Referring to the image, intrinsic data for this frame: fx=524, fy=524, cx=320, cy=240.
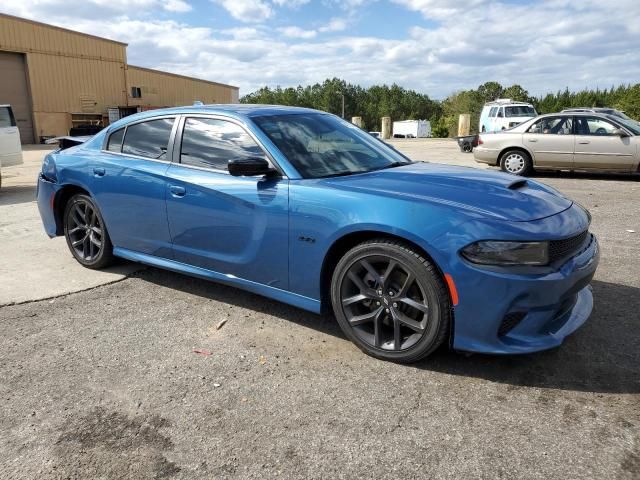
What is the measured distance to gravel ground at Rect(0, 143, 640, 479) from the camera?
2.28 m

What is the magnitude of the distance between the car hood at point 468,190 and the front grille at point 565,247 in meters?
0.18

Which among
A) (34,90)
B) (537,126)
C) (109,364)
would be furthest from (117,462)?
(34,90)

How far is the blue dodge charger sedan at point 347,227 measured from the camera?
2795 mm

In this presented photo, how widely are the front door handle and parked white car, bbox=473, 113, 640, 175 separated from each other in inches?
396

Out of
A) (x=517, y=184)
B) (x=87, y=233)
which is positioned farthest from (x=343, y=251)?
(x=87, y=233)

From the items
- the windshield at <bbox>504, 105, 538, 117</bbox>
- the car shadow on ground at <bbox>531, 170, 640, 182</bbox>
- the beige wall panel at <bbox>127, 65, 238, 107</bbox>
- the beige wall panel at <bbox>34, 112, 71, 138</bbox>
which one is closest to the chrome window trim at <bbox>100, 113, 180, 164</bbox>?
the car shadow on ground at <bbox>531, 170, 640, 182</bbox>

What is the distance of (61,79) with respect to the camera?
31266 millimetres

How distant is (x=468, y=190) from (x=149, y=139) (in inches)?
105

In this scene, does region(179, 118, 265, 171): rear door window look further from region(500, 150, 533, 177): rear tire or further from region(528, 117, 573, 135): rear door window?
region(528, 117, 573, 135): rear door window

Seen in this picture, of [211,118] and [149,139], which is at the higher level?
[211,118]

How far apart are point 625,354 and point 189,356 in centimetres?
268

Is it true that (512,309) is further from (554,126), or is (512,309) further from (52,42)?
(52,42)

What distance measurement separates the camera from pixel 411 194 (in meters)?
3.08

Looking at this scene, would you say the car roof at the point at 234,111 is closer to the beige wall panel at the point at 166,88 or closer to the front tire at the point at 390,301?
the front tire at the point at 390,301
